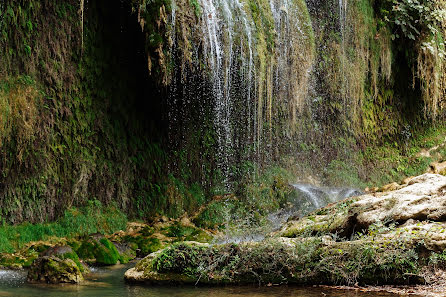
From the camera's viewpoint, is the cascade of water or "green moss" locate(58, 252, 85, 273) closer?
"green moss" locate(58, 252, 85, 273)

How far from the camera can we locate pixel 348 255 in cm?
498

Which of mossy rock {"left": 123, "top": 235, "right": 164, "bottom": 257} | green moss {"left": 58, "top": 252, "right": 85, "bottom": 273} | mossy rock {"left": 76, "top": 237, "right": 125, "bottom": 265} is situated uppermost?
green moss {"left": 58, "top": 252, "right": 85, "bottom": 273}

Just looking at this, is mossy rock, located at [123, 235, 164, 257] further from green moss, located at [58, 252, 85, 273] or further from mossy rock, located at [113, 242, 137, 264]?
green moss, located at [58, 252, 85, 273]

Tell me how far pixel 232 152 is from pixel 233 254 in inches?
322

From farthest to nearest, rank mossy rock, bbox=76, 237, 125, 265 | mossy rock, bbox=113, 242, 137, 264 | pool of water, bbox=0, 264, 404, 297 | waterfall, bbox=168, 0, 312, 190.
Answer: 1. waterfall, bbox=168, 0, 312, 190
2. mossy rock, bbox=113, 242, 137, 264
3. mossy rock, bbox=76, 237, 125, 265
4. pool of water, bbox=0, 264, 404, 297

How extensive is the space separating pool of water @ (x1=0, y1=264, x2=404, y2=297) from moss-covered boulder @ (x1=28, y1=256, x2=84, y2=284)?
0.12 metres

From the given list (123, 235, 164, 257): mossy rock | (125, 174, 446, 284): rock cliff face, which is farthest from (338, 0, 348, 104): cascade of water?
(125, 174, 446, 284): rock cliff face

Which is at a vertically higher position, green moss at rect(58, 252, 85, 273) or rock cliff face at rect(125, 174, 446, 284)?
rock cliff face at rect(125, 174, 446, 284)

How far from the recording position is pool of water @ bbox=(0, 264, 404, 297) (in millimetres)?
4633

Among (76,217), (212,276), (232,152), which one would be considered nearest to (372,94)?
(232,152)

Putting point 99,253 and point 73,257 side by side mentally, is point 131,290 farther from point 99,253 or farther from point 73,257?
point 99,253

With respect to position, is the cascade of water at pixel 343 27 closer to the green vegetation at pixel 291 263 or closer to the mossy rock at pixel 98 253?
the mossy rock at pixel 98 253

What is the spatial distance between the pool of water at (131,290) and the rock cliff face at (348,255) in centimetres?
18

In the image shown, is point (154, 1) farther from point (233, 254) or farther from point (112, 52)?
point (233, 254)
